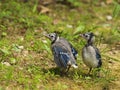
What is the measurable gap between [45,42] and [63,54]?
1.77m

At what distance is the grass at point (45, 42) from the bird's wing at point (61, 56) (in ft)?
0.86

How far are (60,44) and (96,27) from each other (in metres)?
2.54

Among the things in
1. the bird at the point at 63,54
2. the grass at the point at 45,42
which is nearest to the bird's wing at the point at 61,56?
the bird at the point at 63,54

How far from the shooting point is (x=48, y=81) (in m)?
8.55

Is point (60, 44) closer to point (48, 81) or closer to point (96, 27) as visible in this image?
point (48, 81)

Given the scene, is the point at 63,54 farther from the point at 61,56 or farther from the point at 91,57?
the point at 91,57

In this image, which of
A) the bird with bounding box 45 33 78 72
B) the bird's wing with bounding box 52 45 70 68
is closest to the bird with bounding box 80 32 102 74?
the bird with bounding box 45 33 78 72

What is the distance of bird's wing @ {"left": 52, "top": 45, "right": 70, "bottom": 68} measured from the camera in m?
8.57

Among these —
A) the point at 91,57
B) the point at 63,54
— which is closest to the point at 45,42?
the point at 63,54

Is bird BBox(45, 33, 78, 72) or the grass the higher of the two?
bird BBox(45, 33, 78, 72)

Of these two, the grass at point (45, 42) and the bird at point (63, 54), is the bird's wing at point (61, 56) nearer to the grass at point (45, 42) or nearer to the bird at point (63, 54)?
the bird at point (63, 54)

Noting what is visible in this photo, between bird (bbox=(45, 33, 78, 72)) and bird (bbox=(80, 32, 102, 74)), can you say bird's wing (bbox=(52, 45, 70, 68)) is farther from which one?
bird (bbox=(80, 32, 102, 74))

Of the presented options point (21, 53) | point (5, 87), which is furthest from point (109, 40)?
point (5, 87)

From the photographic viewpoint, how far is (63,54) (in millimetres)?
8688
